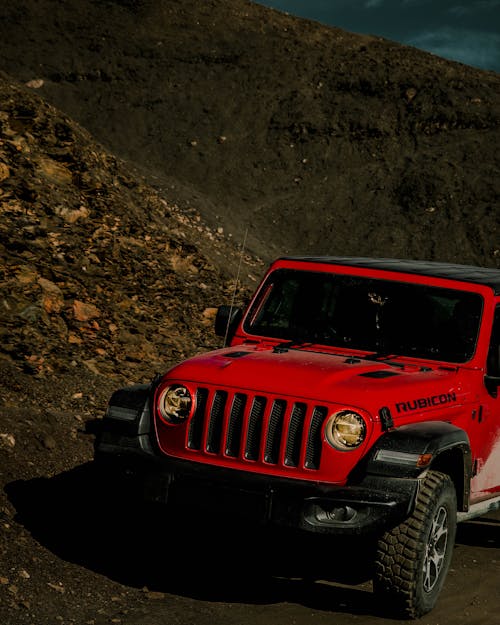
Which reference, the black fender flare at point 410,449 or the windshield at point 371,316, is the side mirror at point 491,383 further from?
Answer: the black fender flare at point 410,449

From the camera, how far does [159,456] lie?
19.5 feet

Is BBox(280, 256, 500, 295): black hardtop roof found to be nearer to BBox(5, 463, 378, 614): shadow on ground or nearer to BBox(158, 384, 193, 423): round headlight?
BBox(158, 384, 193, 423): round headlight

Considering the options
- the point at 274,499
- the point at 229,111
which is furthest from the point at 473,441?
the point at 229,111

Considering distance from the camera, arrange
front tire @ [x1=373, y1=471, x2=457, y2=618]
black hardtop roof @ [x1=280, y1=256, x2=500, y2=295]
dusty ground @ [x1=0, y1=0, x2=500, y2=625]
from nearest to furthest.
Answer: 1. front tire @ [x1=373, y1=471, x2=457, y2=618]
2. dusty ground @ [x1=0, y1=0, x2=500, y2=625]
3. black hardtop roof @ [x1=280, y1=256, x2=500, y2=295]

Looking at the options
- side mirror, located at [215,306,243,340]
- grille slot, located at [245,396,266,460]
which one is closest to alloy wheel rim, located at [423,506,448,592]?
grille slot, located at [245,396,266,460]

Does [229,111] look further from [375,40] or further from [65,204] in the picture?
[65,204]

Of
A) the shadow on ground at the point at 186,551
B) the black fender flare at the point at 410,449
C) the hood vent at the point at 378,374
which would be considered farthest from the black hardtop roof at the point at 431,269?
the shadow on ground at the point at 186,551

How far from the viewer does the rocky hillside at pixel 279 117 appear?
1264 inches

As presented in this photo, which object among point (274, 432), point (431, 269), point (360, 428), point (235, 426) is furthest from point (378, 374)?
point (431, 269)

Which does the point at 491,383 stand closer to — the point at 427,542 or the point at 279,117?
the point at 427,542

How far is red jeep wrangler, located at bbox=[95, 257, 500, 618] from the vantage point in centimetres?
553

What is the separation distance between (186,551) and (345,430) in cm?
207

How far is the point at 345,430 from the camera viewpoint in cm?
564

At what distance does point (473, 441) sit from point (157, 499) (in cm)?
228
